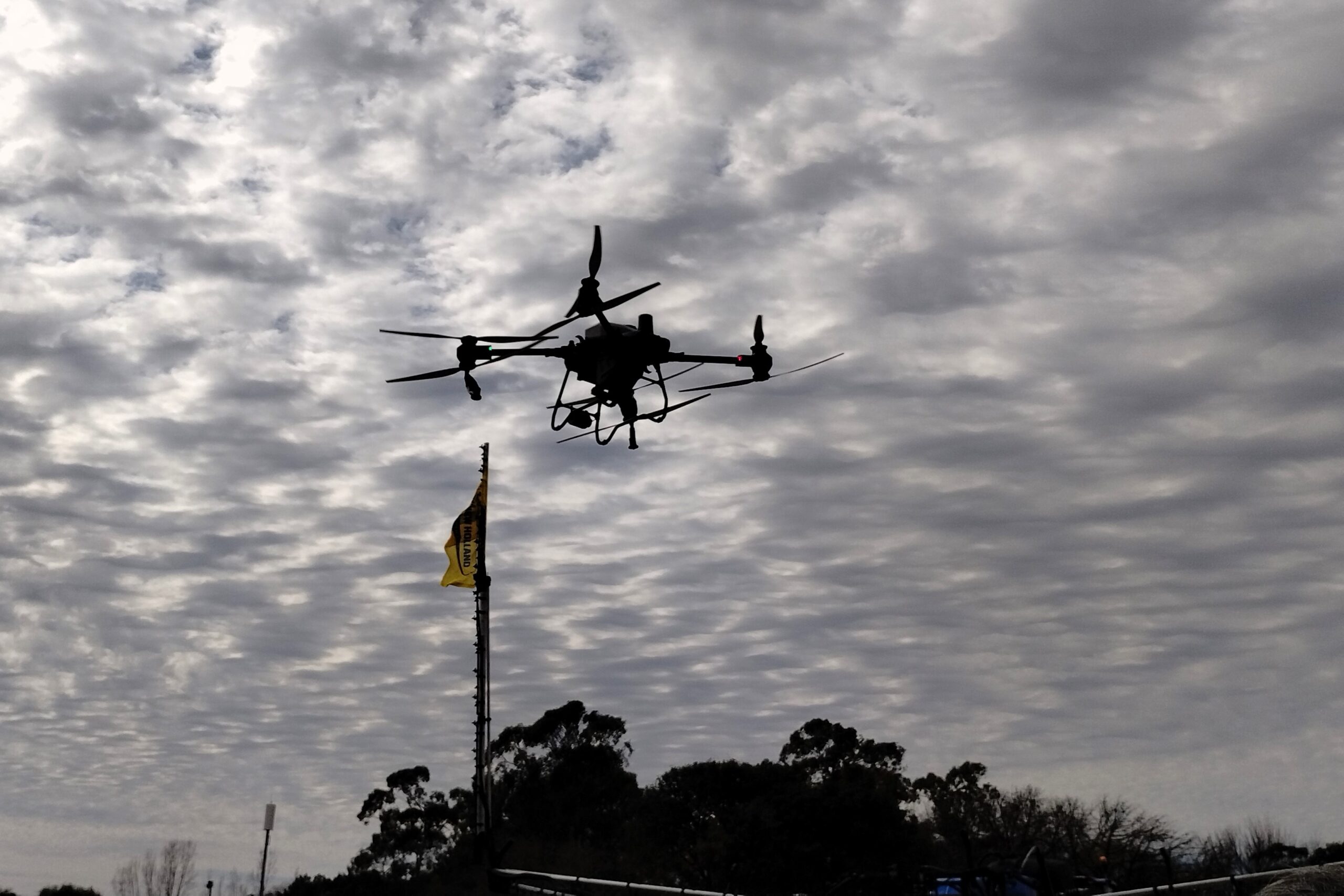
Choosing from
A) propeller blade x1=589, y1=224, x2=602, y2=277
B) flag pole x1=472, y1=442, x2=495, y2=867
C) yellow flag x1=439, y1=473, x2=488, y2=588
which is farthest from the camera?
yellow flag x1=439, y1=473, x2=488, y2=588

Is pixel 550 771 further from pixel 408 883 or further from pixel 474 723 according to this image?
pixel 474 723

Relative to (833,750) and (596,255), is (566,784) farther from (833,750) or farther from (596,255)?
(596,255)

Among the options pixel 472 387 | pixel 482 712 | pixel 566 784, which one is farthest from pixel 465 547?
pixel 566 784

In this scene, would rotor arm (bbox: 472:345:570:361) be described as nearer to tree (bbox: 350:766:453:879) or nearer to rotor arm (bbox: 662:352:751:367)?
rotor arm (bbox: 662:352:751:367)

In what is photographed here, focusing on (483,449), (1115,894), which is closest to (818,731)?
(483,449)

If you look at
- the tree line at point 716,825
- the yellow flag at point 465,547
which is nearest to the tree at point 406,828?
the tree line at point 716,825

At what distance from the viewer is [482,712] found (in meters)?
34.4

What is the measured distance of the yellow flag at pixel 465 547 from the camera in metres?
38.4

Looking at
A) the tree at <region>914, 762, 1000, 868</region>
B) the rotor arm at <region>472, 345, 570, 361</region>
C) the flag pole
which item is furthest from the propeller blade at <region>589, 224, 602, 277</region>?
the tree at <region>914, 762, 1000, 868</region>

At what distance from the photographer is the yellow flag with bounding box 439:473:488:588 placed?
38.4 metres

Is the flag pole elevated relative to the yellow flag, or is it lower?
lower

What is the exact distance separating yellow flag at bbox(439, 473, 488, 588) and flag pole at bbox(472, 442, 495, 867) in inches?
12.4

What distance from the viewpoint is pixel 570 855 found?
79.1 metres

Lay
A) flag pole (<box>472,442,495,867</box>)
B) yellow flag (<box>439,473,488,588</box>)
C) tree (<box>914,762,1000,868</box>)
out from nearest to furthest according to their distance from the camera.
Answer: flag pole (<box>472,442,495,867</box>) < yellow flag (<box>439,473,488,588</box>) < tree (<box>914,762,1000,868</box>)
